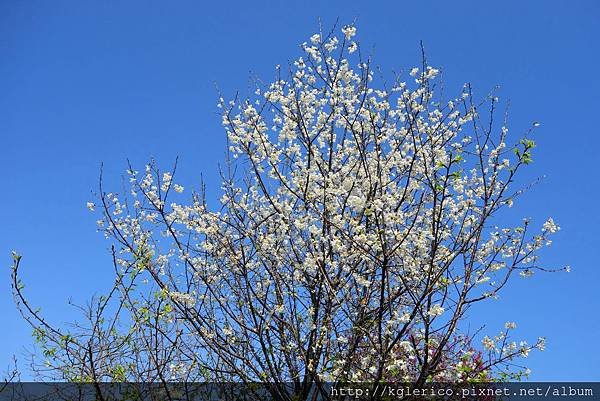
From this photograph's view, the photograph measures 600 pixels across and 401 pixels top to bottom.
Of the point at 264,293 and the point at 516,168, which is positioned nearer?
the point at 516,168

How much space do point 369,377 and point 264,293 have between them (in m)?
1.75

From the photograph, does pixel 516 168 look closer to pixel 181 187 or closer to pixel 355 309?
pixel 355 309

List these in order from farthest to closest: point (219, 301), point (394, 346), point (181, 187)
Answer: point (181, 187), point (219, 301), point (394, 346)

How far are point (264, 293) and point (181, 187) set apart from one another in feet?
6.09

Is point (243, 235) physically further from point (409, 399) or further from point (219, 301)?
point (409, 399)

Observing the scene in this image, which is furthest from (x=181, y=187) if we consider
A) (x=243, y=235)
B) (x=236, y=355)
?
(x=236, y=355)

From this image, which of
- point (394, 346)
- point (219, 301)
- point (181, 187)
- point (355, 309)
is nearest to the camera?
point (394, 346)

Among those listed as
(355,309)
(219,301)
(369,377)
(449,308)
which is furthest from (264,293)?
(449,308)

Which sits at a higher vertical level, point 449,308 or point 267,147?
point 267,147

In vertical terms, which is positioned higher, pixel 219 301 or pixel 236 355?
pixel 219 301

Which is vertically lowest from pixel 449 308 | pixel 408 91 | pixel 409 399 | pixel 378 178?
pixel 409 399

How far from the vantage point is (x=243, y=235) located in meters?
7.74

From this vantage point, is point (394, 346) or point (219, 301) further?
point (219, 301)

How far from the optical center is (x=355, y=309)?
7051 millimetres
